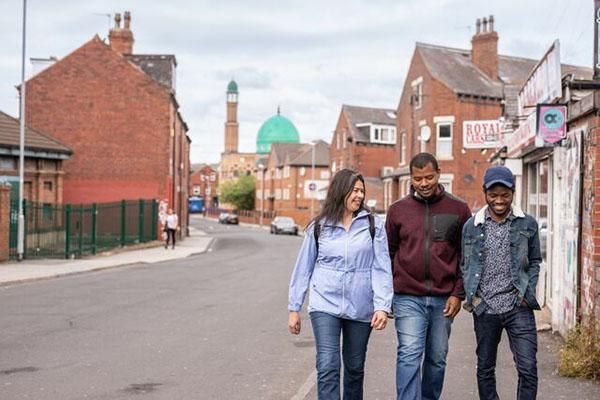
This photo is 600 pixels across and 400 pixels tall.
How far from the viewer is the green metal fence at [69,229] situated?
24016 millimetres

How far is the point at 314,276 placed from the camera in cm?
525

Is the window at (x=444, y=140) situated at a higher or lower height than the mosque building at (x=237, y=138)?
lower

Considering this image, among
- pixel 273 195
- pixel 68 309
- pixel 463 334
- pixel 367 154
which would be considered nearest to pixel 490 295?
pixel 463 334

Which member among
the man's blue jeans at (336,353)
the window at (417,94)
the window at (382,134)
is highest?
the window at (417,94)

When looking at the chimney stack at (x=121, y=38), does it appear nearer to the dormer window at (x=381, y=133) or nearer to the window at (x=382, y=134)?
the dormer window at (x=381, y=133)

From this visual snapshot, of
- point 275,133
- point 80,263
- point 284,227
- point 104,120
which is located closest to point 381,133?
point 284,227

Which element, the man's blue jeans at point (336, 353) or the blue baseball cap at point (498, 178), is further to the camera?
the blue baseball cap at point (498, 178)

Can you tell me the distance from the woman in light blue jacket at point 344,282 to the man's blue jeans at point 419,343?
0.29m

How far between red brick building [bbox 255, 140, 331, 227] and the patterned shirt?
67.2 meters

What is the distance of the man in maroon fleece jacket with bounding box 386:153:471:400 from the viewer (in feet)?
A: 17.5

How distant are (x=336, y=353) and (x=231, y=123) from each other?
14388 centimetres

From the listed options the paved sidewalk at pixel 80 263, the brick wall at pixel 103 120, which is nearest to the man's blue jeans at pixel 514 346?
the paved sidewalk at pixel 80 263

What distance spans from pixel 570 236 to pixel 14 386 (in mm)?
6242

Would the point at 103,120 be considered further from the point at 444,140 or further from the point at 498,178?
the point at 498,178
